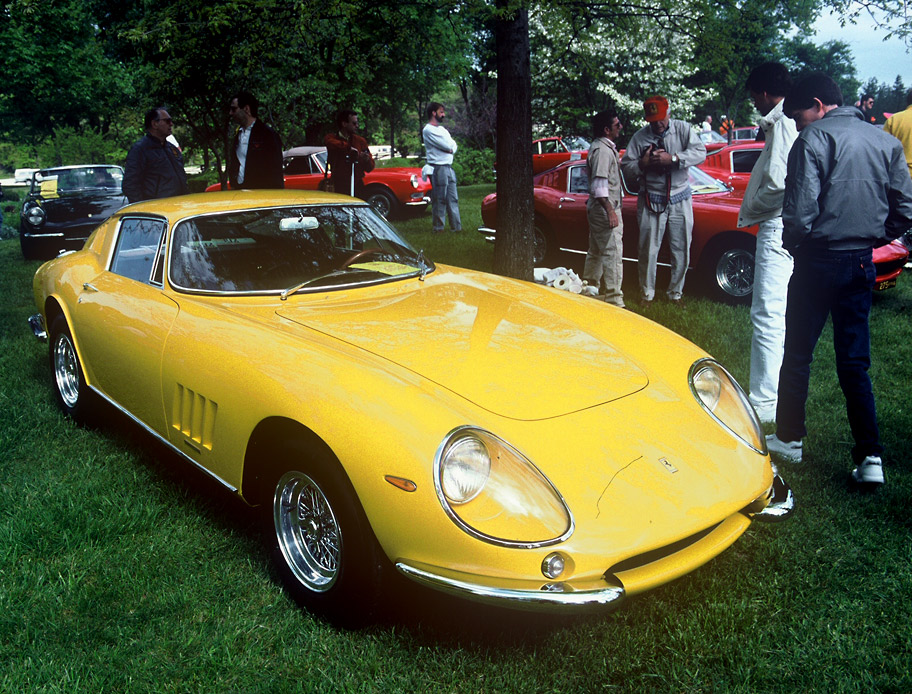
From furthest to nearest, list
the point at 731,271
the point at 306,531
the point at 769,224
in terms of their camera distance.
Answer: the point at 731,271, the point at 769,224, the point at 306,531

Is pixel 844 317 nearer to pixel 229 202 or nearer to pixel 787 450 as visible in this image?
pixel 787 450

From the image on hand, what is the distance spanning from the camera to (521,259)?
23.8 ft

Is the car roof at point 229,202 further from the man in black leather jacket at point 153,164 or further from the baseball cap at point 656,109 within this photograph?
the baseball cap at point 656,109

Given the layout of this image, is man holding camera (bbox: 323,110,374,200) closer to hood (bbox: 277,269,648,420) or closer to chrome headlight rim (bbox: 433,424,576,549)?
hood (bbox: 277,269,648,420)

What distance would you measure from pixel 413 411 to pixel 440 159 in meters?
9.81

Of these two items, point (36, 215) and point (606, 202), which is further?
point (36, 215)

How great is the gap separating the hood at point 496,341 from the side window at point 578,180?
565 cm

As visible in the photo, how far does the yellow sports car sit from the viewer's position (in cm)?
212

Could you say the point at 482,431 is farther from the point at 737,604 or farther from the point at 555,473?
the point at 737,604

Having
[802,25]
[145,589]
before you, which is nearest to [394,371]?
[145,589]

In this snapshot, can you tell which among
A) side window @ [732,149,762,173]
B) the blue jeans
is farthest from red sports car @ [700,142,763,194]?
the blue jeans

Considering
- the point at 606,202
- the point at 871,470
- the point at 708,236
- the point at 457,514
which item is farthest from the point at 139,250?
the point at 708,236

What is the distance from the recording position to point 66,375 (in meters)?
4.60

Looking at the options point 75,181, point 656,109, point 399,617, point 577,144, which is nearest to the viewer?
point 399,617
